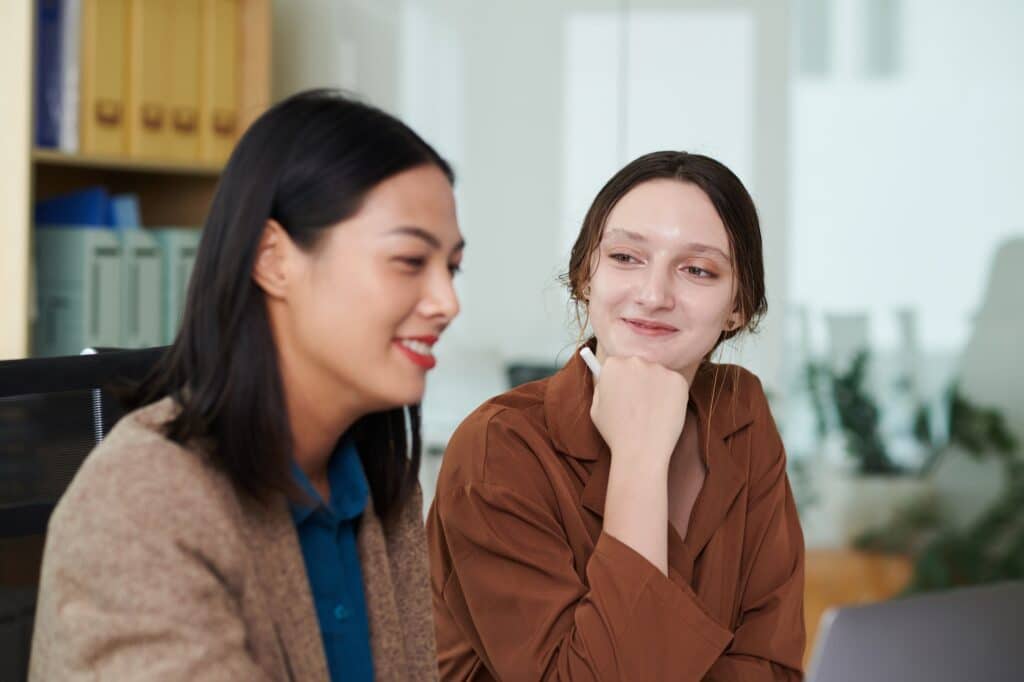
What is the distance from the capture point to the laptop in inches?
Answer: 40.2

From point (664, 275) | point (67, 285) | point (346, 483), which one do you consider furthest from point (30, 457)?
point (67, 285)

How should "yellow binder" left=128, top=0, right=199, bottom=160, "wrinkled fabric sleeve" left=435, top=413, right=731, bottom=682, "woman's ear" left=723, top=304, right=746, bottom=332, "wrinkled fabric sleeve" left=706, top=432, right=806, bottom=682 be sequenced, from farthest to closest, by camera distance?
"yellow binder" left=128, top=0, right=199, bottom=160 → "woman's ear" left=723, top=304, right=746, bottom=332 → "wrinkled fabric sleeve" left=706, top=432, right=806, bottom=682 → "wrinkled fabric sleeve" left=435, top=413, right=731, bottom=682

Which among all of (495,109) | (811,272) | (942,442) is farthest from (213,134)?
(942,442)

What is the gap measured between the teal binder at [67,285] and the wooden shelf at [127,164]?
16 centimetres

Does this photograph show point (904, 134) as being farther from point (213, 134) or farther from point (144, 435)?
point (144, 435)

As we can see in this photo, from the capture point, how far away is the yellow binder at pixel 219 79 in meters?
3.20

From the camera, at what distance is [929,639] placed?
1057 mm

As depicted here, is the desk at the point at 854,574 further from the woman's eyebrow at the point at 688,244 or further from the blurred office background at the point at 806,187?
the woman's eyebrow at the point at 688,244

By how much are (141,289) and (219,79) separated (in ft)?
1.92

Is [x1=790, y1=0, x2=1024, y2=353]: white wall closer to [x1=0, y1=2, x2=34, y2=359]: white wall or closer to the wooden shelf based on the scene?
the wooden shelf

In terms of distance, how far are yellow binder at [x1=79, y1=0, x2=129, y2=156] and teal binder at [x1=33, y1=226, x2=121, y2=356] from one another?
219 millimetres

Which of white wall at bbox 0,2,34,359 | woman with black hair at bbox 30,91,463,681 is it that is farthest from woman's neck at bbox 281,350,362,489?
white wall at bbox 0,2,34,359

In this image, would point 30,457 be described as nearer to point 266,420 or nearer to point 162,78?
point 266,420

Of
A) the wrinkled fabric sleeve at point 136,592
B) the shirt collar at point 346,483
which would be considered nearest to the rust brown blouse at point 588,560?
the shirt collar at point 346,483
